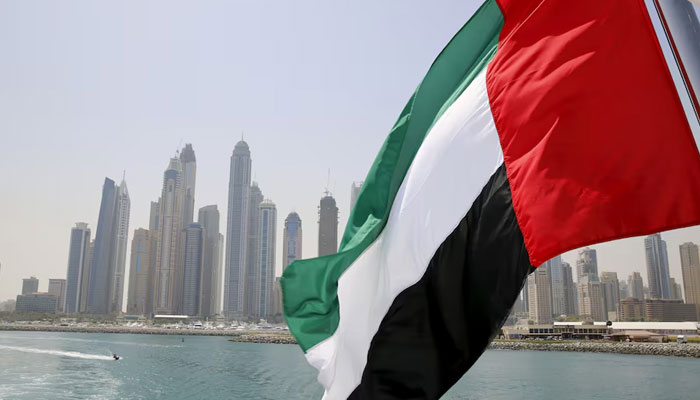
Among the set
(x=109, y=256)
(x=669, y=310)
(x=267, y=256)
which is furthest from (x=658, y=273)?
(x=109, y=256)

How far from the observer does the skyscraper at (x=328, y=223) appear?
172125 millimetres

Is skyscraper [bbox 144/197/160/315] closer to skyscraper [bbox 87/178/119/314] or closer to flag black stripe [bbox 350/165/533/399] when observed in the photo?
skyscraper [bbox 87/178/119/314]

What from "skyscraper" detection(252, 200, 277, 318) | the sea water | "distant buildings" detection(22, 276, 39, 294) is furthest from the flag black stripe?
"distant buildings" detection(22, 276, 39, 294)

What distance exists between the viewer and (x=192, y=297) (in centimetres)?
15900

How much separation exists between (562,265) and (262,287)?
3406 inches

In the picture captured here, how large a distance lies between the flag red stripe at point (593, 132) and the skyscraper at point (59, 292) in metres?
184

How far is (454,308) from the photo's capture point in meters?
2.78

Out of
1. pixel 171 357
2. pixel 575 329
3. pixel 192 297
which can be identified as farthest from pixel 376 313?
pixel 192 297

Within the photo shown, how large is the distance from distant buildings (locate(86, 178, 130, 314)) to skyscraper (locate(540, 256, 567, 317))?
122 metres

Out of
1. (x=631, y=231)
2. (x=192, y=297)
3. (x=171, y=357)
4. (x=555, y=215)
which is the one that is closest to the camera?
(x=631, y=231)

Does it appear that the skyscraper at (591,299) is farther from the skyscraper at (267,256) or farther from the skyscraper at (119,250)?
the skyscraper at (119,250)

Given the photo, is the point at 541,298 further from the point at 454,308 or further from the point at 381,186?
the point at 454,308

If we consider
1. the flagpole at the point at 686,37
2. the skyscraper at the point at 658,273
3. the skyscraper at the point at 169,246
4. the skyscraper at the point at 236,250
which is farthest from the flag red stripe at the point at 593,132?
the skyscraper at the point at 236,250

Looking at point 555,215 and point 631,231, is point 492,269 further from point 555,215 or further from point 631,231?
point 631,231
